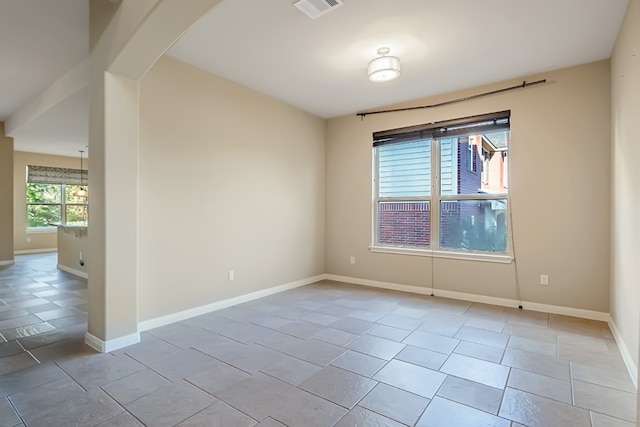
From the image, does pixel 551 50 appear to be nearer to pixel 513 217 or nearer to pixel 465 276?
pixel 513 217

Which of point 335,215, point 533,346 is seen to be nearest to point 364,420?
point 533,346

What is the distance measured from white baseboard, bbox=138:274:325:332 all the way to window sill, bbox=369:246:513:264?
138 centimetres

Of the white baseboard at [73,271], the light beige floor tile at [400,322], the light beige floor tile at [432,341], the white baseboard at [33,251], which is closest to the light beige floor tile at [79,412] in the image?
the light beige floor tile at [432,341]

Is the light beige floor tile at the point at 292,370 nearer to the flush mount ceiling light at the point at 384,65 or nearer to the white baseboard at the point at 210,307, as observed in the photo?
the white baseboard at the point at 210,307

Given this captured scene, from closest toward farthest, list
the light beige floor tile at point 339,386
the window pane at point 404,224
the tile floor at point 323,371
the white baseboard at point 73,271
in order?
1. the tile floor at point 323,371
2. the light beige floor tile at point 339,386
3. the window pane at point 404,224
4. the white baseboard at point 73,271

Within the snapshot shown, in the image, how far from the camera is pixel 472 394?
2076 mm

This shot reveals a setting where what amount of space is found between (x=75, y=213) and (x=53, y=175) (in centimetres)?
132

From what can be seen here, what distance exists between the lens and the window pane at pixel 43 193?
8.62 meters

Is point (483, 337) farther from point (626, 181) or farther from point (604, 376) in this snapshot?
point (626, 181)

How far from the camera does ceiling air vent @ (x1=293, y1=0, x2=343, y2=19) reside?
2480 millimetres

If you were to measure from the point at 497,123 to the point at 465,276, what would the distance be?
1.98m

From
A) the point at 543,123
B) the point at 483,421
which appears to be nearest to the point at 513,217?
the point at 543,123

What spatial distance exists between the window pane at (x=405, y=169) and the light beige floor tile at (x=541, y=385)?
2816 mm

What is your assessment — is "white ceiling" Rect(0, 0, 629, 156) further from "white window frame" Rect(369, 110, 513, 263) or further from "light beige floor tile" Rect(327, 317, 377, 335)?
"light beige floor tile" Rect(327, 317, 377, 335)
